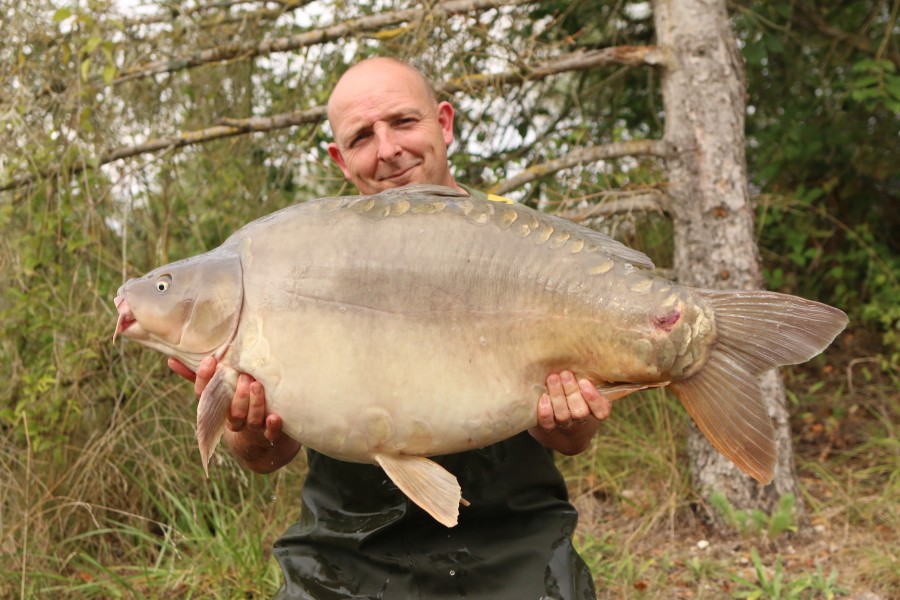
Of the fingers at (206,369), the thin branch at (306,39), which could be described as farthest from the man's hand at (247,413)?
the thin branch at (306,39)

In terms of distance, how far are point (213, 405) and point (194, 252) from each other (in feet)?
7.98

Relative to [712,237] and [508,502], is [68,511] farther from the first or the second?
[712,237]

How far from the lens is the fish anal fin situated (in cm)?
166

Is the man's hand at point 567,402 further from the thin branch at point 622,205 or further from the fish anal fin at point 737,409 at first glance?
the thin branch at point 622,205

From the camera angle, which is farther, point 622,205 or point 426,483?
point 622,205

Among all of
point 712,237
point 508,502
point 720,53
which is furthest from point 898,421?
point 508,502

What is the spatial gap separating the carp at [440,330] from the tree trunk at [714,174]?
1.78 m

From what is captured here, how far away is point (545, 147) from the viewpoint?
3.99 metres

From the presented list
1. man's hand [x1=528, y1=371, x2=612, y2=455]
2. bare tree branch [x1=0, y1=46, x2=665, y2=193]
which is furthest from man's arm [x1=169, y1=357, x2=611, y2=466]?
bare tree branch [x1=0, y1=46, x2=665, y2=193]

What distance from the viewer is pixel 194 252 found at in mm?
3957

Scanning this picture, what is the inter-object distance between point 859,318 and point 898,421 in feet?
2.73

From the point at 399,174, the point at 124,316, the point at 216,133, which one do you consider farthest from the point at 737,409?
the point at 216,133

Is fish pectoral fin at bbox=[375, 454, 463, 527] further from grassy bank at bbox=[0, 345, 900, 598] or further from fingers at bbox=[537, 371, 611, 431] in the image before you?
grassy bank at bbox=[0, 345, 900, 598]

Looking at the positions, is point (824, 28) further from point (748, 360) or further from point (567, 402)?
point (567, 402)
